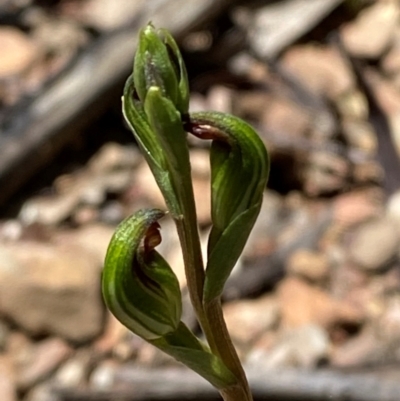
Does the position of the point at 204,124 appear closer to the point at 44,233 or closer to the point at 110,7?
the point at 44,233

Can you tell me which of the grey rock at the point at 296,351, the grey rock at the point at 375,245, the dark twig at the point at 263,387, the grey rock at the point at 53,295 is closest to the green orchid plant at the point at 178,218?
the dark twig at the point at 263,387

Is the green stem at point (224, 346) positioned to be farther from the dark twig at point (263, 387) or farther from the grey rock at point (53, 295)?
the grey rock at point (53, 295)

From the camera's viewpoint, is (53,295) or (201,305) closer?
(201,305)

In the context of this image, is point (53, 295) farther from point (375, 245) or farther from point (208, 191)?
point (375, 245)

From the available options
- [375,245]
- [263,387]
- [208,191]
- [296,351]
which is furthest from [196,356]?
[208,191]

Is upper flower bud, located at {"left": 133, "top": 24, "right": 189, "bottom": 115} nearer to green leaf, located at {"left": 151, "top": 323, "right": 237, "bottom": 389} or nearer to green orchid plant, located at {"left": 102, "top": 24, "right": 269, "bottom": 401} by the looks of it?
green orchid plant, located at {"left": 102, "top": 24, "right": 269, "bottom": 401}

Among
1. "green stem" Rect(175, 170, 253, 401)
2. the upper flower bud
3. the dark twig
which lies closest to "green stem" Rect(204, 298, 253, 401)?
"green stem" Rect(175, 170, 253, 401)

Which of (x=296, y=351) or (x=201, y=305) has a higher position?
(x=201, y=305)
